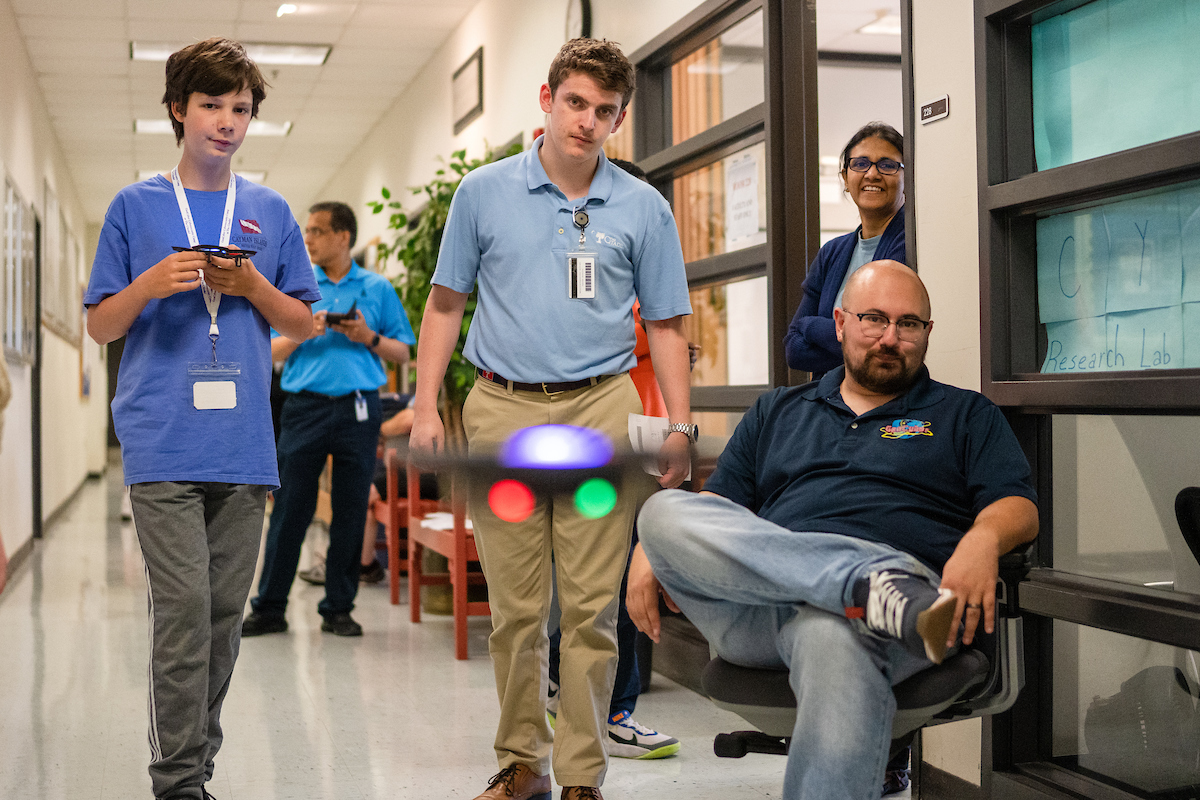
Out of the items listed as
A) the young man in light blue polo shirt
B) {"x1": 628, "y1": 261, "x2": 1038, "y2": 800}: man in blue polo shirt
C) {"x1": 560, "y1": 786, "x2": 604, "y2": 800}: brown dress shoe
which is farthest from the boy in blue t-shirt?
{"x1": 628, "y1": 261, "x2": 1038, "y2": 800}: man in blue polo shirt

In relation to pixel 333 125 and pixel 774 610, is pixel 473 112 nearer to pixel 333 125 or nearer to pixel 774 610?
pixel 333 125

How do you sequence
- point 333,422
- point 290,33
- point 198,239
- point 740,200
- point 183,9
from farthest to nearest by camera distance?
point 290,33 < point 183,9 < point 333,422 < point 740,200 < point 198,239

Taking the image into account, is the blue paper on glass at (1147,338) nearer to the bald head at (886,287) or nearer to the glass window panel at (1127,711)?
the bald head at (886,287)

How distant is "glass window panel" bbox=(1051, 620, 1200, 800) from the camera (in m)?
2.03

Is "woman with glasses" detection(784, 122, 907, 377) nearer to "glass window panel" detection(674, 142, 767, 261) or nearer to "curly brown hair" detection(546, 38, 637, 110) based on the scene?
"glass window panel" detection(674, 142, 767, 261)

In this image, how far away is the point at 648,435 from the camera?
2.15 meters

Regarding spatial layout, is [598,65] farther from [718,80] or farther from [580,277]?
[718,80]

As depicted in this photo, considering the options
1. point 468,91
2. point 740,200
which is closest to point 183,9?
point 468,91

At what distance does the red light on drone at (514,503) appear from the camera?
217 centimetres

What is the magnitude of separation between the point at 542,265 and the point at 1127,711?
142 centimetres

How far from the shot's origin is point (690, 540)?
1675 mm

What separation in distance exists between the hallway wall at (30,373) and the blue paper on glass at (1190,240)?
4.29 m

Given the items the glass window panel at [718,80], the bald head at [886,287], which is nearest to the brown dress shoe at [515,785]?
the bald head at [886,287]

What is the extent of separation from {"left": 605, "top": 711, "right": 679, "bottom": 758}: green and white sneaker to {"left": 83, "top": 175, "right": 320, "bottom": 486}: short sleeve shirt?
1.14m
